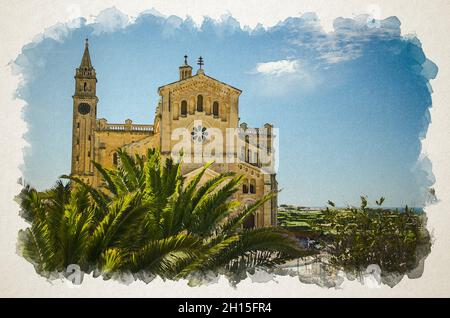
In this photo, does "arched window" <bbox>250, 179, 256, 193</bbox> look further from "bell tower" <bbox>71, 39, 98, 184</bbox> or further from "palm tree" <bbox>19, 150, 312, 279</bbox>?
"palm tree" <bbox>19, 150, 312, 279</bbox>

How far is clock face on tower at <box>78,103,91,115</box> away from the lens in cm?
3016

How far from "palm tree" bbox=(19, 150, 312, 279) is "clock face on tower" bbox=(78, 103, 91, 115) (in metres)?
19.8

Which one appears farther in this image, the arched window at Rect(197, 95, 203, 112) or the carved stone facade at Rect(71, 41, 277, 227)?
the arched window at Rect(197, 95, 203, 112)

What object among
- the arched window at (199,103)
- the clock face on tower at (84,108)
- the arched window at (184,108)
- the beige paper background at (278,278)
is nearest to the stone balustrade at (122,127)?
the clock face on tower at (84,108)

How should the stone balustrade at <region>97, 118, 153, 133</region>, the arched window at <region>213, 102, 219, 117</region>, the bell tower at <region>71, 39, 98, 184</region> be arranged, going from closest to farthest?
the arched window at <region>213, 102, 219, 117</region>
the bell tower at <region>71, 39, 98, 184</region>
the stone balustrade at <region>97, 118, 153, 133</region>

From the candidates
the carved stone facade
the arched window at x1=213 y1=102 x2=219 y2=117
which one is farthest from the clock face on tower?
the arched window at x1=213 y1=102 x2=219 y2=117

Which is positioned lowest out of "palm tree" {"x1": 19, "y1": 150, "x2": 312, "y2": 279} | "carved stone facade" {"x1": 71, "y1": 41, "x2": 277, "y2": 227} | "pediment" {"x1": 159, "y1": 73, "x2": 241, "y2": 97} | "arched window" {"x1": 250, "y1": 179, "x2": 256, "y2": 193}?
"palm tree" {"x1": 19, "y1": 150, "x2": 312, "y2": 279}

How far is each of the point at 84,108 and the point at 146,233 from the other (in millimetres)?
21851

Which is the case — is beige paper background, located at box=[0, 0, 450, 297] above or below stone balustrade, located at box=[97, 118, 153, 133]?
below

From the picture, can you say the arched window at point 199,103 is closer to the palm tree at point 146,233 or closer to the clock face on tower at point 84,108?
the clock face on tower at point 84,108

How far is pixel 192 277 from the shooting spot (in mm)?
9570

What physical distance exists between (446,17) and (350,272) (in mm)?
6270

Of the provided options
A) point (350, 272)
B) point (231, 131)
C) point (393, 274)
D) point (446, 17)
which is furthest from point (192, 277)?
point (231, 131)
